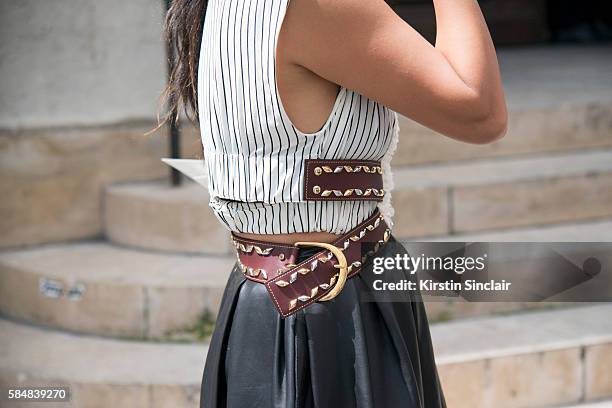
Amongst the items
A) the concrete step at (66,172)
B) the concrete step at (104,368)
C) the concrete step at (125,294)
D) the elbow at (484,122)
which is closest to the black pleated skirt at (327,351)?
the elbow at (484,122)

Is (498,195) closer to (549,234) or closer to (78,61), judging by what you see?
(549,234)

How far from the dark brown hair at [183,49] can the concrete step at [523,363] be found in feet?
6.53

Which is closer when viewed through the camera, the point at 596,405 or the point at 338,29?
the point at 338,29

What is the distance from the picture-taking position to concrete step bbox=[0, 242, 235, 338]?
407cm

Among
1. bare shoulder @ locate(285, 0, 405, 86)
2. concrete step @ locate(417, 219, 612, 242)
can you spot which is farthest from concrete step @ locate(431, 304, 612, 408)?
bare shoulder @ locate(285, 0, 405, 86)

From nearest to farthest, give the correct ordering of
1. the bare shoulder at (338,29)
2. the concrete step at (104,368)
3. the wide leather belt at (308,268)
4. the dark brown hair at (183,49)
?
the bare shoulder at (338,29), the wide leather belt at (308,268), the dark brown hair at (183,49), the concrete step at (104,368)

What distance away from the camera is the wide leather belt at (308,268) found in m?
1.84

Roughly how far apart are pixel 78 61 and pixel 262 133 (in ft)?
10.2

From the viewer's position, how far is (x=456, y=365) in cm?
380

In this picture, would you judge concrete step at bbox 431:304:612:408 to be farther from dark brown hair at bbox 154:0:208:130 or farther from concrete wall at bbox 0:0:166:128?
dark brown hair at bbox 154:0:208:130

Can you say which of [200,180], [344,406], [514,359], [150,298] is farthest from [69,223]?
[344,406]

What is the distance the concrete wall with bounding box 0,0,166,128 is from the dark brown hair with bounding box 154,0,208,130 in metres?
2.56

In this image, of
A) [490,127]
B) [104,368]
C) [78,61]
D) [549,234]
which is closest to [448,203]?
[549,234]

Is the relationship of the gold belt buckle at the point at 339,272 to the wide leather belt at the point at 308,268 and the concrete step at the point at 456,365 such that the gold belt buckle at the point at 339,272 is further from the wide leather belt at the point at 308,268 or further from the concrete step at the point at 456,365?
the concrete step at the point at 456,365
